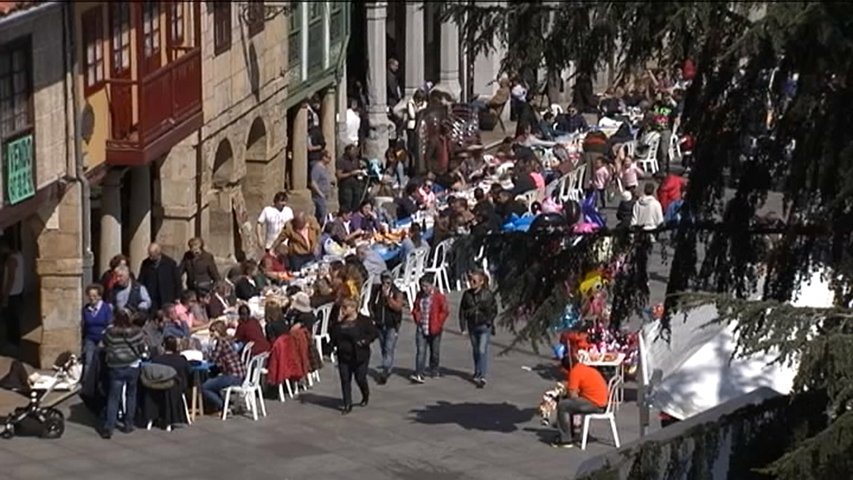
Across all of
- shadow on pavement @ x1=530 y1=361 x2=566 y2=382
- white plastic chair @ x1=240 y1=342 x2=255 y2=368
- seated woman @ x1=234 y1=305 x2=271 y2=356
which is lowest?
shadow on pavement @ x1=530 y1=361 x2=566 y2=382

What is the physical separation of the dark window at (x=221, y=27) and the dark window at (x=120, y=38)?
3.83 m

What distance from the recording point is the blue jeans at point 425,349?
25203 millimetres

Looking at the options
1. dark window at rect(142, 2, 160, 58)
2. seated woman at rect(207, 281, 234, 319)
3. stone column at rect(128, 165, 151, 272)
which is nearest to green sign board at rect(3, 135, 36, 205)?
seated woman at rect(207, 281, 234, 319)

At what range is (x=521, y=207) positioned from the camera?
31000mm

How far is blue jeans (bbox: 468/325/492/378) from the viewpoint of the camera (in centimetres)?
2473

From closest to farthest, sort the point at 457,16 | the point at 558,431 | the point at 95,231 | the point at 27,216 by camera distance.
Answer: the point at 457,16 → the point at 558,431 → the point at 27,216 → the point at 95,231

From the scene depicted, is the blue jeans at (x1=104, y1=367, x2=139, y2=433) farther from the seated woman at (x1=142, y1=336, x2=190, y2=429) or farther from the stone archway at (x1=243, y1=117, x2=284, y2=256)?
the stone archway at (x1=243, y1=117, x2=284, y2=256)

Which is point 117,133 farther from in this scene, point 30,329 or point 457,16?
point 457,16

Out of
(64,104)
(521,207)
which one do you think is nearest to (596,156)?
(521,207)

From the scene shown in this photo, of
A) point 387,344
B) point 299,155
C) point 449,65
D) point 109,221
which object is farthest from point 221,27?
point 449,65

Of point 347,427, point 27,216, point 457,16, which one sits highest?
point 457,16

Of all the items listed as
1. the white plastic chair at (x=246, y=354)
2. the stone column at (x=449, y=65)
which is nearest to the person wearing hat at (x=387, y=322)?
the white plastic chair at (x=246, y=354)

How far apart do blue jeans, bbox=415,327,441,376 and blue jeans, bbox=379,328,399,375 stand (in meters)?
0.29

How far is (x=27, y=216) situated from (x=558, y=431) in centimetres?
651
